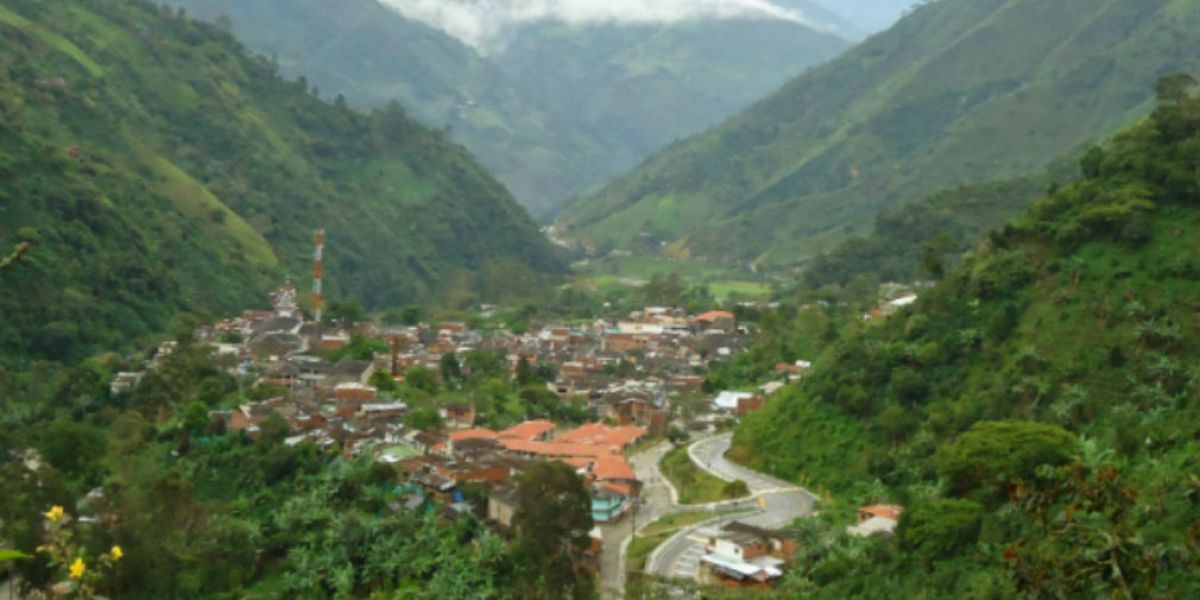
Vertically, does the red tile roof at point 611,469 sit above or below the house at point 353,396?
below

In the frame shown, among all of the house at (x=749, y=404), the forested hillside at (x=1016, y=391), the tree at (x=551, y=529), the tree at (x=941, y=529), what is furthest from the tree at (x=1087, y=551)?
the house at (x=749, y=404)

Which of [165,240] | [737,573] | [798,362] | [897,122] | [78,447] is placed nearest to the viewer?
[737,573]

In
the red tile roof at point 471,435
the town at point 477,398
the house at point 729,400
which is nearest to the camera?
the town at point 477,398

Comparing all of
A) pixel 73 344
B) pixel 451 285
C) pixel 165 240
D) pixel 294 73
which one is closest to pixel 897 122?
pixel 451 285

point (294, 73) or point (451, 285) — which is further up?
point (294, 73)

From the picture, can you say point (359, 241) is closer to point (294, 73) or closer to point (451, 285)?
point (451, 285)

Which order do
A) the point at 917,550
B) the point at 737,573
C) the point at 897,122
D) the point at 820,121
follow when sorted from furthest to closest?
the point at 820,121 < the point at 897,122 < the point at 737,573 < the point at 917,550

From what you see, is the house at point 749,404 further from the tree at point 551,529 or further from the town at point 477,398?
the tree at point 551,529
